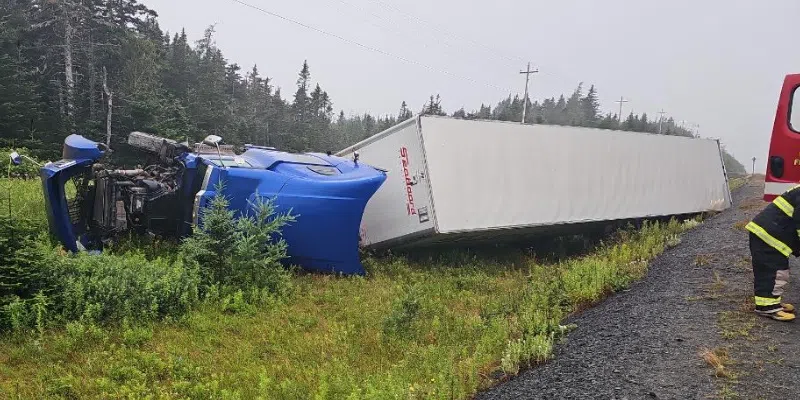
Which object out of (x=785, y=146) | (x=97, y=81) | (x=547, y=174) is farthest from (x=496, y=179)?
(x=97, y=81)

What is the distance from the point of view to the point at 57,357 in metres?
4.23

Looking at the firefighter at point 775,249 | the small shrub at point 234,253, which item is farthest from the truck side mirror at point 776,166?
Answer: the small shrub at point 234,253

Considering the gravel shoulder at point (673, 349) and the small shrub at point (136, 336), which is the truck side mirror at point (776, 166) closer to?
the gravel shoulder at point (673, 349)

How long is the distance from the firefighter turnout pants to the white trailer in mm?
3952

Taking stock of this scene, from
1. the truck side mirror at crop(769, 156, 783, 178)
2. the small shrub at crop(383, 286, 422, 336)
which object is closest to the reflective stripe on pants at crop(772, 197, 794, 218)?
the truck side mirror at crop(769, 156, 783, 178)

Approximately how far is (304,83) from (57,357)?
209 ft

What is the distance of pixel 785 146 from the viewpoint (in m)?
6.22

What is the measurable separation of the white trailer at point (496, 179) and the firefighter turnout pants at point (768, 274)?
3.95 meters

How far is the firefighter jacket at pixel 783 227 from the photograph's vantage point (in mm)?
4117

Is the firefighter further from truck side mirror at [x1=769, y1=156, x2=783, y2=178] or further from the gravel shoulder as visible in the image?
truck side mirror at [x1=769, y1=156, x2=783, y2=178]

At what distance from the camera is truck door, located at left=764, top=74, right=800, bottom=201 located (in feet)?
20.1

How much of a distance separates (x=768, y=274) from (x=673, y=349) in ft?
3.97

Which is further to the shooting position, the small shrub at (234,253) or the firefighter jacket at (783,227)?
the small shrub at (234,253)

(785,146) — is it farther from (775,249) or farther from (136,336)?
(136,336)
